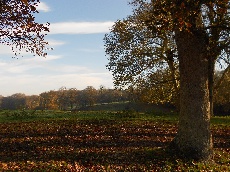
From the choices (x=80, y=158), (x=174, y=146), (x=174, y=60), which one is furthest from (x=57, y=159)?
(x=174, y=60)

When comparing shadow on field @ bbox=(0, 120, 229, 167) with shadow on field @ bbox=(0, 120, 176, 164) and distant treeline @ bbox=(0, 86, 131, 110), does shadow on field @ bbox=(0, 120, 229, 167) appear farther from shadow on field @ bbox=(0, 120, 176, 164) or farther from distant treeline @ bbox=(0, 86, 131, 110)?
distant treeline @ bbox=(0, 86, 131, 110)

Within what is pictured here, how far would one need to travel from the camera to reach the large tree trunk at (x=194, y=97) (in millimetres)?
14273

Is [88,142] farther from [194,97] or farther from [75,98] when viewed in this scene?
[75,98]

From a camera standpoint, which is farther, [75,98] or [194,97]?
[75,98]

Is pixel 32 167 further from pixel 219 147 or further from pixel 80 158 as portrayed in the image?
pixel 219 147

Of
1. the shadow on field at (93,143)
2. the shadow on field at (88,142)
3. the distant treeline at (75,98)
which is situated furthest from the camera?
the distant treeline at (75,98)

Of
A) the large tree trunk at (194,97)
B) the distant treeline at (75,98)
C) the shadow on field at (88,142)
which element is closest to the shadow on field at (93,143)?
the shadow on field at (88,142)

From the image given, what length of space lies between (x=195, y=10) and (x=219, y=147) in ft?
30.4

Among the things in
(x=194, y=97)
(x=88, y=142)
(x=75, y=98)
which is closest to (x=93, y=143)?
(x=88, y=142)

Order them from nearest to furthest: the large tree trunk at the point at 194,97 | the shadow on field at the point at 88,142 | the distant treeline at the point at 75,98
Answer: the large tree trunk at the point at 194,97 < the shadow on field at the point at 88,142 < the distant treeline at the point at 75,98

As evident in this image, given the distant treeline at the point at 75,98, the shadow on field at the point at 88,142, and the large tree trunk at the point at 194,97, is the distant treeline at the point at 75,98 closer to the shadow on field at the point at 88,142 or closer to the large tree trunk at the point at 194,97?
the shadow on field at the point at 88,142

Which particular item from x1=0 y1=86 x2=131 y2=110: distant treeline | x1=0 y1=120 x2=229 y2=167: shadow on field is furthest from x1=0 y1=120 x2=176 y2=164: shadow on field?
x1=0 y1=86 x2=131 y2=110: distant treeline

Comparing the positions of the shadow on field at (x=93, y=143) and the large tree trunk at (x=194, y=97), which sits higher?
the large tree trunk at (x=194, y=97)

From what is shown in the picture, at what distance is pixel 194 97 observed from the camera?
14.2 meters
